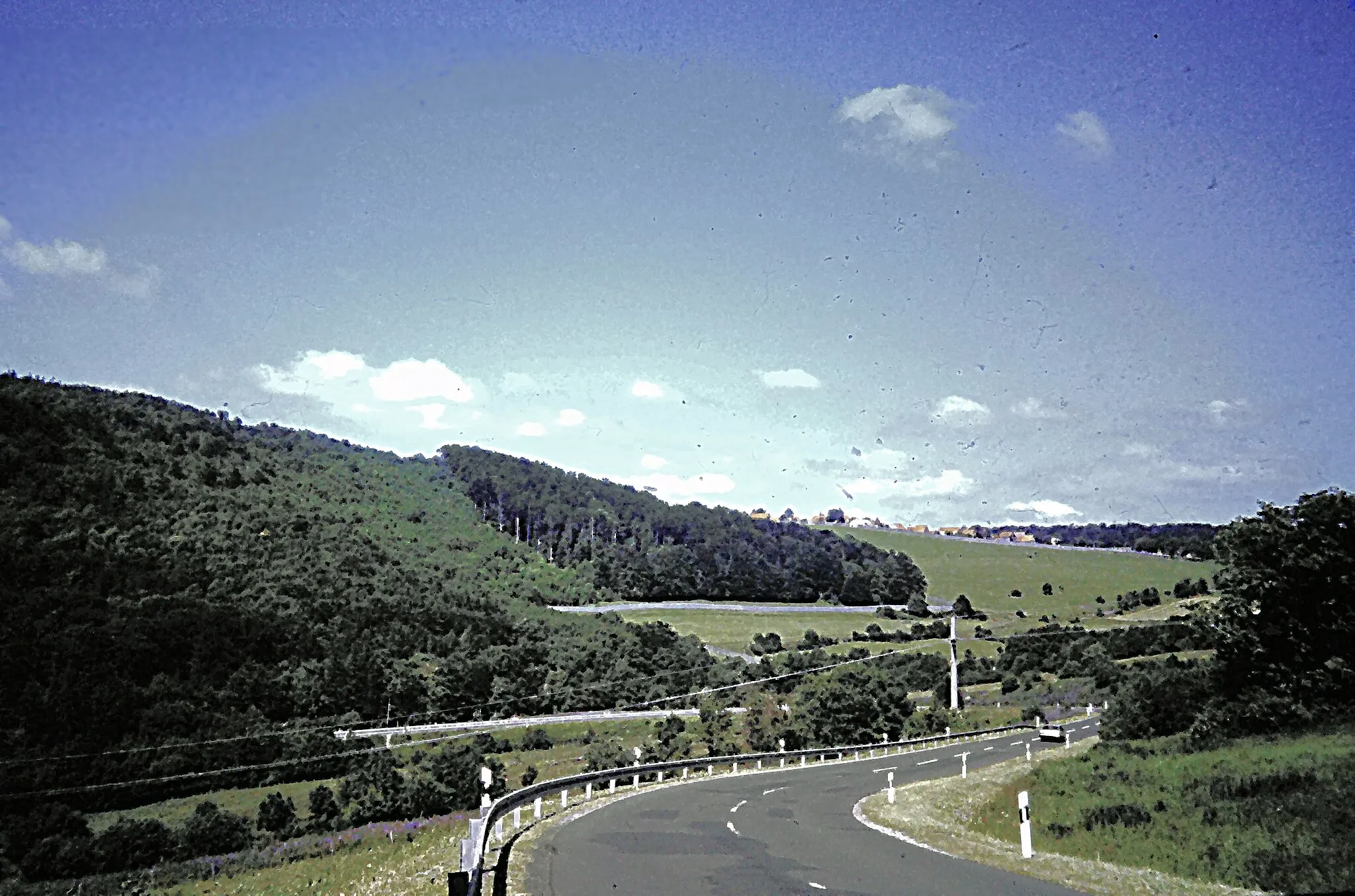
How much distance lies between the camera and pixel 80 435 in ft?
320

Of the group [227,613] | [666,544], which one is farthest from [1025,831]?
[666,544]

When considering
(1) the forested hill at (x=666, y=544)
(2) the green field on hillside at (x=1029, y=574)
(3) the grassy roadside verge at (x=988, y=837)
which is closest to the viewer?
(3) the grassy roadside verge at (x=988, y=837)

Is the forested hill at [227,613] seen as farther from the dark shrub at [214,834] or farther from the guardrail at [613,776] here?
the guardrail at [613,776]

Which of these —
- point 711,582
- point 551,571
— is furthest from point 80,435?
point 711,582

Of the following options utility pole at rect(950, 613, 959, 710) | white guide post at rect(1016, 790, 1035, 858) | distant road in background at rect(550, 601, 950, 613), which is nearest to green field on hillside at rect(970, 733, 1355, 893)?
white guide post at rect(1016, 790, 1035, 858)

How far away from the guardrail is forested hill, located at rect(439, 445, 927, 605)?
80795 mm

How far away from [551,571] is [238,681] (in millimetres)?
69140

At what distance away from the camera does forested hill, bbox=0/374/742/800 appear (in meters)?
60.3

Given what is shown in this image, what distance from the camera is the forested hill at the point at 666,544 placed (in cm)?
13888

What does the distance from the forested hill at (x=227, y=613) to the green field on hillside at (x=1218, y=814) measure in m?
45.8

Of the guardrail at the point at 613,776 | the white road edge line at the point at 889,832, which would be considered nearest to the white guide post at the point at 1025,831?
the white road edge line at the point at 889,832

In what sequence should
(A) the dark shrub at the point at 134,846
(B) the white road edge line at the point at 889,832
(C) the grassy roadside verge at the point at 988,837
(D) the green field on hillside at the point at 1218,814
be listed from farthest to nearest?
(A) the dark shrub at the point at 134,846
(B) the white road edge line at the point at 889,832
(D) the green field on hillside at the point at 1218,814
(C) the grassy roadside verge at the point at 988,837

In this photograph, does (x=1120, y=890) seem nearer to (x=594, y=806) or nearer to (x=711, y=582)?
(x=594, y=806)

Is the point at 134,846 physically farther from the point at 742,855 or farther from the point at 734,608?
the point at 734,608
